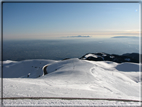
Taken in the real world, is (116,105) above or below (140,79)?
above

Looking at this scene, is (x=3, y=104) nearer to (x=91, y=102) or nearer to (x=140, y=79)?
(x=91, y=102)

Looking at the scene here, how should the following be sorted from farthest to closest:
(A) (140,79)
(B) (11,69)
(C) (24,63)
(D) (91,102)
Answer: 1. (C) (24,63)
2. (B) (11,69)
3. (A) (140,79)
4. (D) (91,102)

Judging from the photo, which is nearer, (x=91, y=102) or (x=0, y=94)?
(x=91, y=102)

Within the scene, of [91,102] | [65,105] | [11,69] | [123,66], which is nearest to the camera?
[65,105]

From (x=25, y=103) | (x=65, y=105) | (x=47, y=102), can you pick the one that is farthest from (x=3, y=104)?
(x=65, y=105)

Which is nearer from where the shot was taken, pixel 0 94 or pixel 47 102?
pixel 47 102

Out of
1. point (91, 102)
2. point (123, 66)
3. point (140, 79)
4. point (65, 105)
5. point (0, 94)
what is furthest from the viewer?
point (123, 66)

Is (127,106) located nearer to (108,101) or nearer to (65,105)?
(108,101)

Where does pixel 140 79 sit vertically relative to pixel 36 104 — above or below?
below

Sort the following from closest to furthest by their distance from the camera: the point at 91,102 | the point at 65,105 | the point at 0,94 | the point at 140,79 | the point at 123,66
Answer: the point at 65,105 → the point at 91,102 → the point at 0,94 → the point at 140,79 → the point at 123,66

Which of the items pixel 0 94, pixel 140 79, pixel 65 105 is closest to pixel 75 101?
pixel 65 105
